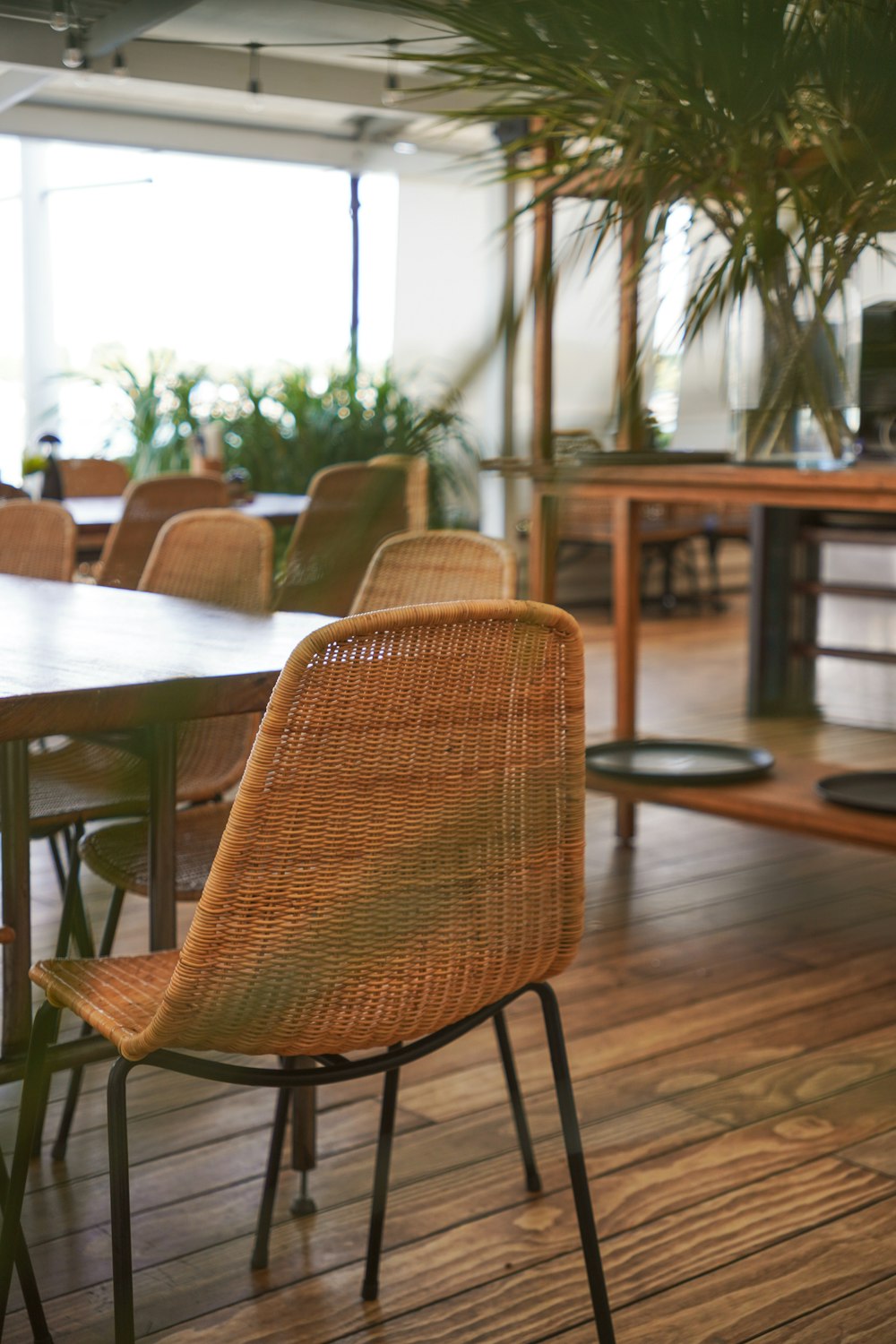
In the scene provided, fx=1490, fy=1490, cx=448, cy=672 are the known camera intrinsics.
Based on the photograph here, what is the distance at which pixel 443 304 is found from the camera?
25 cm

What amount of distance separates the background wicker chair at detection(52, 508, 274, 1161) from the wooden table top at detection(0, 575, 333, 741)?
0.05m

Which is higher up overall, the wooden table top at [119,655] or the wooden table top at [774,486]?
the wooden table top at [774,486]

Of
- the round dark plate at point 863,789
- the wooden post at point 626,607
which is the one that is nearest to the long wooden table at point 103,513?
the wooden post at point 626,607

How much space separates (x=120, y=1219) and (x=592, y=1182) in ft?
2.42

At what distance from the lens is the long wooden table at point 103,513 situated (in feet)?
10.6

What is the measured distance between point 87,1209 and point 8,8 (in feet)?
5.00

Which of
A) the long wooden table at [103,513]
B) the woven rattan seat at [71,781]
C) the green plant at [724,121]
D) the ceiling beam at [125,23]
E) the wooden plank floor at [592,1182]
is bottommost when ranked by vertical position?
the wooden plank floor at [592,1182]

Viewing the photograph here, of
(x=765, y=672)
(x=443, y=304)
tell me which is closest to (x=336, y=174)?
(x=443, y=304)

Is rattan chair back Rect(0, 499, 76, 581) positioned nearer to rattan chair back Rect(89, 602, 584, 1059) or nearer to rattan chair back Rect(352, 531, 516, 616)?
rattan chair back Rect(352, 531, 516, 616)

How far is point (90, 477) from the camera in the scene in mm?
4586

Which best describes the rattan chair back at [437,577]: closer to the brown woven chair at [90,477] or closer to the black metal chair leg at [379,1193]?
the black metal chair leg at [379,1193]

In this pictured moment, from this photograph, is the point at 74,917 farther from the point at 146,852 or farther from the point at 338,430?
the point at 338,430

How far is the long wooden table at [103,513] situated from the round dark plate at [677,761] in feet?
2.59

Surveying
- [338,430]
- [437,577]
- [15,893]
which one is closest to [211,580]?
[437,577]
